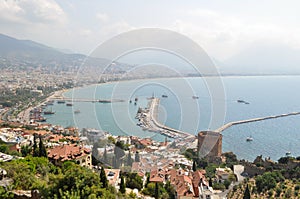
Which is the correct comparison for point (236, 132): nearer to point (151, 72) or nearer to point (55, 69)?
point (151, 72)

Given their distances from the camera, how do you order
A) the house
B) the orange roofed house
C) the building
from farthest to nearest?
the building < the orange roofed house < the house

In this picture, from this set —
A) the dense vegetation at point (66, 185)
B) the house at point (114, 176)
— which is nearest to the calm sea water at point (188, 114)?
the dense vegetation at point (66, 185)

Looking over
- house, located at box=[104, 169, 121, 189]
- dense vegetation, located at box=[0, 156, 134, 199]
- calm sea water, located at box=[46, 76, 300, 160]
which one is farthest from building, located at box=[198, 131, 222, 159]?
dense vegetation, located at box=[0, 156, 134, 199]

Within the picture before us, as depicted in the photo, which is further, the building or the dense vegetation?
the building

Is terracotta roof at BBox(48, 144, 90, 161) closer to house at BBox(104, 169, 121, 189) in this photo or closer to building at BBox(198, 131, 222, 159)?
house at BBox(104, 169, 121, 189)

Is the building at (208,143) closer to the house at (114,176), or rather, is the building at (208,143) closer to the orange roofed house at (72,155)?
the house at (114,176)

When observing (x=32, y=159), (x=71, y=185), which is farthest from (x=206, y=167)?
(x=71, y=185)
